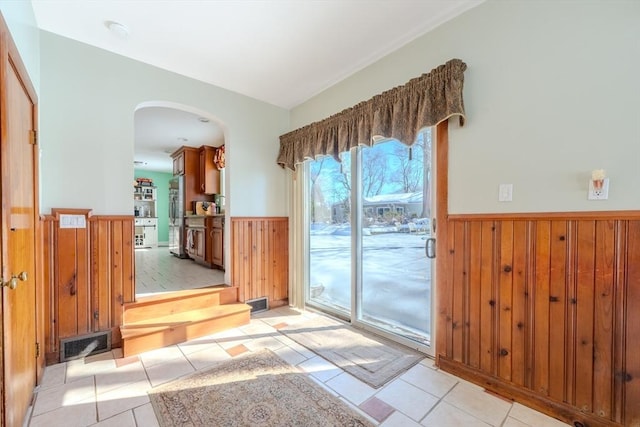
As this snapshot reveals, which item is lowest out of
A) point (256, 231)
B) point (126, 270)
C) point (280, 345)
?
point (280, 345)

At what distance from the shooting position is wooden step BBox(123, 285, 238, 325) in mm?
2590

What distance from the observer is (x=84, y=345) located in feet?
7.54

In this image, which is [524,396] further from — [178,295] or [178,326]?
[178,295]

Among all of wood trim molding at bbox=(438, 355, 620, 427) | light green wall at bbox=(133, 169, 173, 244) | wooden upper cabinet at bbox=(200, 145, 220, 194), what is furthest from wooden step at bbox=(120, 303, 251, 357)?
Result: light green wall at bbox=(133, 169, 173, 244)

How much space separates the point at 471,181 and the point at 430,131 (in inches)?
23.6

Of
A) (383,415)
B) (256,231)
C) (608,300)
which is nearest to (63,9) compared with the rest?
(256,231)

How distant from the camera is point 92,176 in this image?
240cm

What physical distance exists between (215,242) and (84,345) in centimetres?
232

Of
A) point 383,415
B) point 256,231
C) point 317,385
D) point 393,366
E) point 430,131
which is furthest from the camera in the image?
point 256,231

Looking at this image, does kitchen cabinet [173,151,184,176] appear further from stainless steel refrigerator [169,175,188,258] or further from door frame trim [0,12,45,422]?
door frame trim [0,12,45,422]

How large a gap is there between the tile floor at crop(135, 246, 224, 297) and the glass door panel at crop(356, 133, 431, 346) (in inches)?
78.1

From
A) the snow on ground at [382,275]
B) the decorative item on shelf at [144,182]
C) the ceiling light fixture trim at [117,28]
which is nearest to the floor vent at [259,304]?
the snow on ground at [382,275]

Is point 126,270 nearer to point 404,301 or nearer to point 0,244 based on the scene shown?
point 0,244

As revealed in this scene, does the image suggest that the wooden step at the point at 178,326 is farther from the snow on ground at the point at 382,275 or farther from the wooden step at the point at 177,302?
the snow on ground at the point at 382,275
